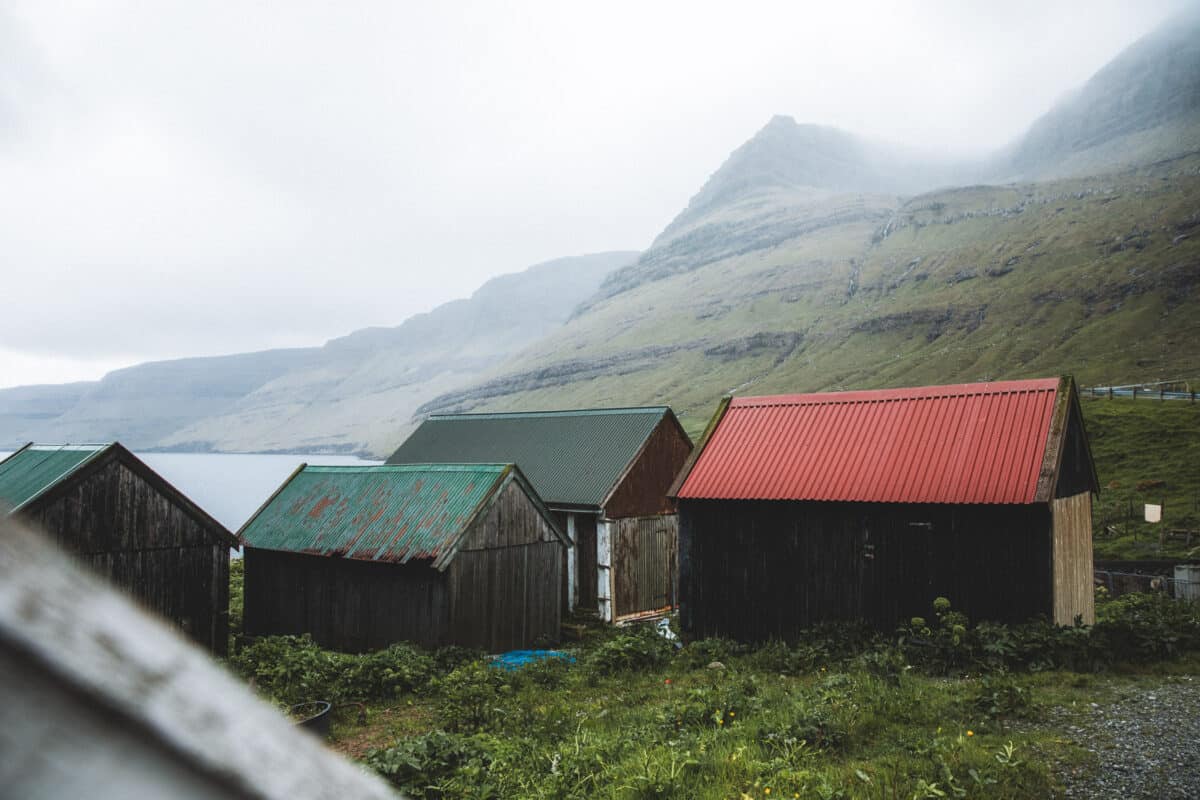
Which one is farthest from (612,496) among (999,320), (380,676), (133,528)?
(999,320)

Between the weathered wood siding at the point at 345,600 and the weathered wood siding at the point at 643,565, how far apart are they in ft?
28.4

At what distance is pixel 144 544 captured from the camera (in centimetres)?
1970

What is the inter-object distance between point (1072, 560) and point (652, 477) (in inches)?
599

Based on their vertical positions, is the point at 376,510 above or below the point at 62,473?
below

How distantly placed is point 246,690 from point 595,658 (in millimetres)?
17635

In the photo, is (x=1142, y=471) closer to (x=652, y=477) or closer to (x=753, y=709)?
(x=652, y=477)

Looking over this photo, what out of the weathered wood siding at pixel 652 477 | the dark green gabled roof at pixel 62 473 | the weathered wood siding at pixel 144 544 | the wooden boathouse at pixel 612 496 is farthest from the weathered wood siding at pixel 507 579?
the dark green gabled roof at pixel 62 473

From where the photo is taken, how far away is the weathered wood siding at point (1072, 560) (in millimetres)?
16922

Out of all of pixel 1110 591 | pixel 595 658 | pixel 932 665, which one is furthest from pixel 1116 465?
pixel 595 658

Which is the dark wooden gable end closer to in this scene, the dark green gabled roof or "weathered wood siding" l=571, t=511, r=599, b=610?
"weathered wood siding" l=571, t=511, r=599, b=610

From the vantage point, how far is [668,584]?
30.2 meters

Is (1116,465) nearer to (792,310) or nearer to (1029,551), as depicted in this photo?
(1029,551)

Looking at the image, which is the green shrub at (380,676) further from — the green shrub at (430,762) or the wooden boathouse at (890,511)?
the wooden boathouse at (890,511)

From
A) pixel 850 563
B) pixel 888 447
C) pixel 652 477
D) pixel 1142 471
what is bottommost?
pixel 850 563
